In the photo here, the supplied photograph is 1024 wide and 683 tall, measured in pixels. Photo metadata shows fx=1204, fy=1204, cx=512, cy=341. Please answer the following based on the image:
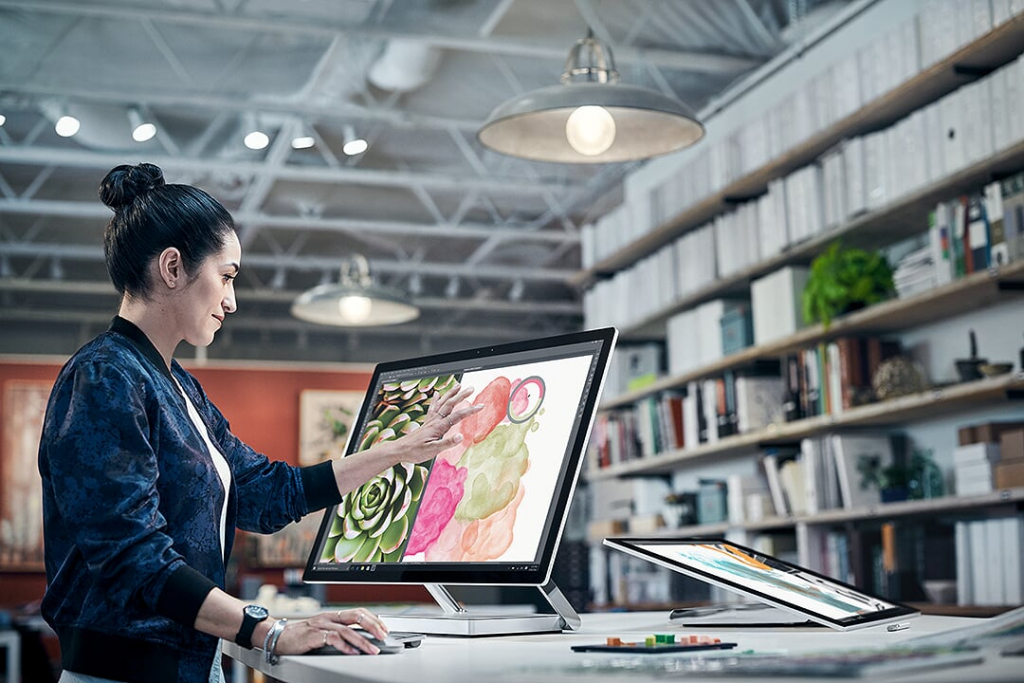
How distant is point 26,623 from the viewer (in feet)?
27.8

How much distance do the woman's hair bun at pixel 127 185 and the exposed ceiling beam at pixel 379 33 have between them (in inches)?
173

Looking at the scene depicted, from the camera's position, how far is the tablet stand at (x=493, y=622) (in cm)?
169

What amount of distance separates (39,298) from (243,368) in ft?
7.23

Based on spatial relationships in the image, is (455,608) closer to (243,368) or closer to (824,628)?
(824,628)

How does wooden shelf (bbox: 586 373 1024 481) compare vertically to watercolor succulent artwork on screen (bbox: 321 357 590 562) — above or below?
above

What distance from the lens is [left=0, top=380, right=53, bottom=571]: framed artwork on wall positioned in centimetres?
1125

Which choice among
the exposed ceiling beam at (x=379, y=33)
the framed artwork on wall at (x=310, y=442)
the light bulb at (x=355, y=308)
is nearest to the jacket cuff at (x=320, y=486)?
the exposed ceiling beam at (x=379, y=33)

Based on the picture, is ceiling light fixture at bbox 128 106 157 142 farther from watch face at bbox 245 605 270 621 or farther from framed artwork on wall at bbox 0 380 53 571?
watch face at bbox 245 605 270 621

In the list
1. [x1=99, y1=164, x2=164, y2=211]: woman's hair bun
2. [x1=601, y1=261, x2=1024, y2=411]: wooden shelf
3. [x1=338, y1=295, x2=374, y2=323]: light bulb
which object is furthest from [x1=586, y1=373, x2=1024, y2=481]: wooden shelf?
[x1=99, y1=164, x2=164, y2=211]: woman's hair bun

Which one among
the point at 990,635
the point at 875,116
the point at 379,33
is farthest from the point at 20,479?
the point at 990,635

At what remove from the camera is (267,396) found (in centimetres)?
1227

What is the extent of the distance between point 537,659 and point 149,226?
2.72ft

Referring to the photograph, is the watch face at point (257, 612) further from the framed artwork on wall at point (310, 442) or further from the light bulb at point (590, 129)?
the framed artwork on wall at point (310, 442)

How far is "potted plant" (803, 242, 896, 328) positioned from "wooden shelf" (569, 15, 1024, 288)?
17.8 inches
